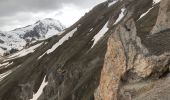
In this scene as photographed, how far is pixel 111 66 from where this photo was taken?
70.9 ft

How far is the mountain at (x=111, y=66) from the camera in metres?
18.4

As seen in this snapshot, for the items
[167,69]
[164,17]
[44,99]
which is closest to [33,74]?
[44,99]

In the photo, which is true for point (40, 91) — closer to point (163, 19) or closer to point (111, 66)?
point (163, 19)

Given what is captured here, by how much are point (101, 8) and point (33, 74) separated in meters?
66.0

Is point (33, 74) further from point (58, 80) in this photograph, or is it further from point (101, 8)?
point (101, 8)

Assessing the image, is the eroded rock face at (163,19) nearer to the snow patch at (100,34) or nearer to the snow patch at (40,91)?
the snow patch at (40,91)

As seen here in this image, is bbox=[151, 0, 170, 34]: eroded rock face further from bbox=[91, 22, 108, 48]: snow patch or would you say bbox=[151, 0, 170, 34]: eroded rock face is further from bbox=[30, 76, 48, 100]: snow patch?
bbox=[91, 22, 108, 48]: snow patch

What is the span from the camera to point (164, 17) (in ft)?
85.8

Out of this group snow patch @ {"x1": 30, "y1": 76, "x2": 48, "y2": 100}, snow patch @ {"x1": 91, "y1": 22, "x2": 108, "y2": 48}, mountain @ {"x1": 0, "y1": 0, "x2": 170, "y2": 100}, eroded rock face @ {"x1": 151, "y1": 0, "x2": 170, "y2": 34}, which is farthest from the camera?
snow patch @ {"x1": 91, "y1": 22, "x2": 108, "y2": 48}

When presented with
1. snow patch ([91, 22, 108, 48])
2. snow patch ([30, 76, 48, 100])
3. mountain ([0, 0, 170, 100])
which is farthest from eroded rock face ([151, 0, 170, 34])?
→ snow patch ([91, 22, 108, 48])

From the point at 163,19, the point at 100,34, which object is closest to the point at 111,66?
the point at 163,19

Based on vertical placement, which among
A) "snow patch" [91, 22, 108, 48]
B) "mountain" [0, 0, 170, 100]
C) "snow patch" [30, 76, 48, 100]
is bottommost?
"snow patch" [91, 22, 108, 48]

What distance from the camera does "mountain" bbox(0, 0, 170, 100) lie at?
1841cm

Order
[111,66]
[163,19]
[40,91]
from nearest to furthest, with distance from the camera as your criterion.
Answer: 1. [111,66]
2. [163,19]
3. [40,91]
